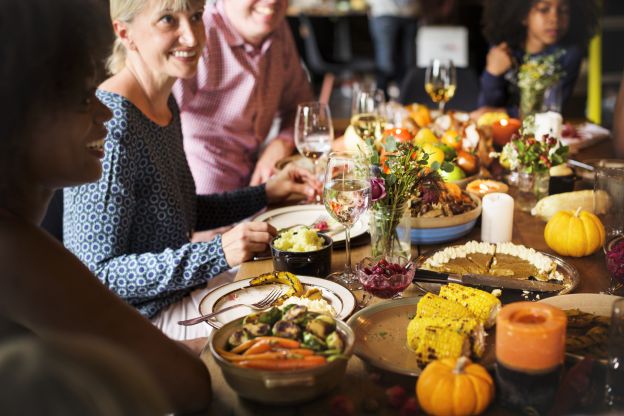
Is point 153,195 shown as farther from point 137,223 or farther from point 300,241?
point 300,241

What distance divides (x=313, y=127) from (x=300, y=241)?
74 centimetres

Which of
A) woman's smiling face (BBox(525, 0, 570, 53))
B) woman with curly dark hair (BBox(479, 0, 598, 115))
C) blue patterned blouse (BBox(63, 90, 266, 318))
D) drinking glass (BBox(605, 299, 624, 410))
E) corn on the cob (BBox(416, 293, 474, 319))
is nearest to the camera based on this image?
drinking glass (BBox(605, 299, 624, 410))

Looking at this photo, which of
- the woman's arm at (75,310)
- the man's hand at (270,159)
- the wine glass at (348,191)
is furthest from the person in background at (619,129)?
the woman's arm at (75,310)

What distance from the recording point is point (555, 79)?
2936 millimetres

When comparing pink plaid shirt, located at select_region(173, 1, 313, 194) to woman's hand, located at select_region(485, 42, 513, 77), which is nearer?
pink plaid shirt, located at select_region(173, 1, 313, 194)

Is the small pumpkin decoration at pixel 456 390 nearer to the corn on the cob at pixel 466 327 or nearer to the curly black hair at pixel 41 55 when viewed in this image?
the corn on the cob at pixel 466 327

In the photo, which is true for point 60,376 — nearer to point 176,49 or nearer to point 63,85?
point 63,85

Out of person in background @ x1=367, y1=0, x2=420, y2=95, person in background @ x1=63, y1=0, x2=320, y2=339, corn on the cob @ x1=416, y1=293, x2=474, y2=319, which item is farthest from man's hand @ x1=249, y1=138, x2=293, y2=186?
person in background @ x1=367, y1=0, x2=420, y2=95

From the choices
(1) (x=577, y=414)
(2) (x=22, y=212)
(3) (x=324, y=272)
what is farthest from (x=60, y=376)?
(3) (x=324, y=272)

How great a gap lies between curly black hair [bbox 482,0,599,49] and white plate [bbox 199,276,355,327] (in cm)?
305

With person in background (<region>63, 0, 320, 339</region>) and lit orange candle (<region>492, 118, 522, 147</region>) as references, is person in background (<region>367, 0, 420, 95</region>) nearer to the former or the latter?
lit orange candle (<region>492, 118, 522, 147</region>)

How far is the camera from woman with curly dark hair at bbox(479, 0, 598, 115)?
3.80 meters

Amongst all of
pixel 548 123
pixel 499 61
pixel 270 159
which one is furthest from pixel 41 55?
pixel 499 61

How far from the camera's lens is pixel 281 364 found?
104 centimetres
